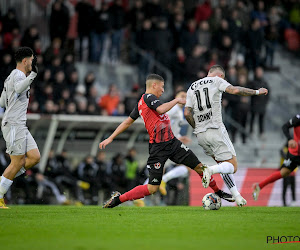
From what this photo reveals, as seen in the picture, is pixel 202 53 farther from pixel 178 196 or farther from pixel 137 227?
pixel 137 227

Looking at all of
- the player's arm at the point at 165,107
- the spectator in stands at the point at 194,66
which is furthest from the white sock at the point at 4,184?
the spectator in stands at the point at 194,66

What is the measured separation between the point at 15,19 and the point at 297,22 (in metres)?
11.9

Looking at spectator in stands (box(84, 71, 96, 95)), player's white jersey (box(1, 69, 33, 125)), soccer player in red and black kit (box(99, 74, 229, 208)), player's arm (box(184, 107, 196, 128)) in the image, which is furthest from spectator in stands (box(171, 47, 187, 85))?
player's white jersey (box(1, 69, 33, 125))

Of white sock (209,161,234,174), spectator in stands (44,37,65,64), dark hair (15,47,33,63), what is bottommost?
white sock (209,161,234,174)

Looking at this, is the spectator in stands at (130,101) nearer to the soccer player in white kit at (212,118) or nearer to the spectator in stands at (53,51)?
the spectator in stands at (53,51)

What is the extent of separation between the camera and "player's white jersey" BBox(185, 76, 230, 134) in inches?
414

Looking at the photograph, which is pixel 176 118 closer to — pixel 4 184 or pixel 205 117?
pixel 205 117

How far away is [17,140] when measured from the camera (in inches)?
412

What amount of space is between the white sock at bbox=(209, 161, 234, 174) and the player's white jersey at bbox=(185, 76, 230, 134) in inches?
26.3

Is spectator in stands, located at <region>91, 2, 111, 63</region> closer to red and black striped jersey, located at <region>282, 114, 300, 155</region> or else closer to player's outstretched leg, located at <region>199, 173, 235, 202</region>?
red and black striped jersey, located at <region>282, 114, 300, 155</region>

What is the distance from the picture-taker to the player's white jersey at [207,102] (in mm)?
10523

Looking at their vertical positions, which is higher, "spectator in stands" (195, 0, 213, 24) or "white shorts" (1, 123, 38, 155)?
"spectator in stands" (195, 0, 213, 24)

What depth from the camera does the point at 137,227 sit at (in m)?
7.77

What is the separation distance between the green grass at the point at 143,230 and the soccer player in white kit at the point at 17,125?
850 millimetres
